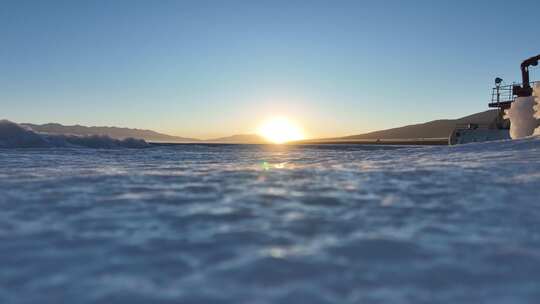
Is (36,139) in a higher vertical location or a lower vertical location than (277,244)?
higher

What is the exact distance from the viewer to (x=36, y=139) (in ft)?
68.5

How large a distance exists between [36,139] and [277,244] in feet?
75.7

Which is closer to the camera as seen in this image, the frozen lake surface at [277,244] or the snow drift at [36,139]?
the frozen lake surface at [277,244]

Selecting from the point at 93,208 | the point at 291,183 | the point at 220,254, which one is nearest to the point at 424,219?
the point at 220,254

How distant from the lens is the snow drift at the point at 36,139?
20531 mm

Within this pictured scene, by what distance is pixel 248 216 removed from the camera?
8.61 feet

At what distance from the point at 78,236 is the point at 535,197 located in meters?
3.35

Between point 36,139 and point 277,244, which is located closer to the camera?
point 277,244

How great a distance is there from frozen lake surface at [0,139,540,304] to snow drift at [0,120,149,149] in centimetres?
1987

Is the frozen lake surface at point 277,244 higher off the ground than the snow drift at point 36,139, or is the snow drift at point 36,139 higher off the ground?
the snow drift at point 36,139

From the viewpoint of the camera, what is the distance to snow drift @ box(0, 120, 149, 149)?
67.4 feet

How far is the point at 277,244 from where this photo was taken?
6.56ft

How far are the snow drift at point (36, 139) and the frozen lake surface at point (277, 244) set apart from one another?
65.2 ft

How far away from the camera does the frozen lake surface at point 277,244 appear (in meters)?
1.47
